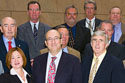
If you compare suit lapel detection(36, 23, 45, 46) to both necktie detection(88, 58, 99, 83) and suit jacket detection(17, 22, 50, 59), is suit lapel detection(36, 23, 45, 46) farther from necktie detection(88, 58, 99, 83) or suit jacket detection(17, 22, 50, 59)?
necktie detection(88, 58, 99, 83)

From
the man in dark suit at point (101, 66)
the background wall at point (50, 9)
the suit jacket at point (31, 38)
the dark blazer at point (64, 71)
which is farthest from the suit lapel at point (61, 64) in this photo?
the background wall at point (50, 9)

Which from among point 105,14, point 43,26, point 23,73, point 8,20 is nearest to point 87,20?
point 43,26

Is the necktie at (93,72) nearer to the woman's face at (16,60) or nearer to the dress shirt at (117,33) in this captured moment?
the woman's face at (16,60)

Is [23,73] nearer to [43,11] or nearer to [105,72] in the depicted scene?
[105,72]

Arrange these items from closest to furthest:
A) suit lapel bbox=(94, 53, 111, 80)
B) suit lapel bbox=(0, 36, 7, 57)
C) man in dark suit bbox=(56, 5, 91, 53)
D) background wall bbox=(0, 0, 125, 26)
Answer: suit lapel bbox=(94, 53, 111, 80), suit lapel bbox=(0, 36, 7, 57), man in dark suit bbox=(56, 5, 91, 53), background wall bbox=(0, 0, 125, 26)

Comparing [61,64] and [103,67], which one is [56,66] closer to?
[61,64]

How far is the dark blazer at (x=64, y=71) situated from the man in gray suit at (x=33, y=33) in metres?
1.32

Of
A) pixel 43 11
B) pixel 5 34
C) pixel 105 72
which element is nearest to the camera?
pixel 105 72

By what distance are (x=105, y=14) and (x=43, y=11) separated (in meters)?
2.11

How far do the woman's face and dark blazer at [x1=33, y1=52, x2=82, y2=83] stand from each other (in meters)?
0.28

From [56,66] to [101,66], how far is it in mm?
660

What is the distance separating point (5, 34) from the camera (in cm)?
548

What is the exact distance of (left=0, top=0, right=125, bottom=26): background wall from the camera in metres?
8.93

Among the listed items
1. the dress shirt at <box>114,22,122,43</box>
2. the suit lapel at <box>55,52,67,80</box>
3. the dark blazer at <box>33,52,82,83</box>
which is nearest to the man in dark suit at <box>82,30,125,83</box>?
the dark blazer at <box>33,52,82,83</box>
